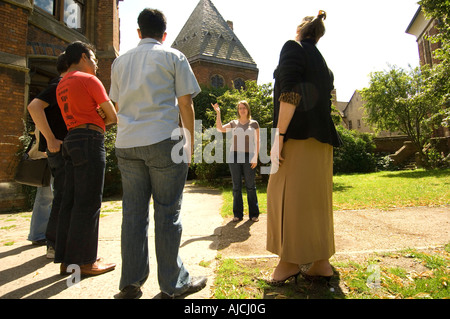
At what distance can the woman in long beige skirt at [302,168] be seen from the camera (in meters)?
2.24

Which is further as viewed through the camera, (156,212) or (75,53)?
(75,53)

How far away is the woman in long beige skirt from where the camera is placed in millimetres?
2240

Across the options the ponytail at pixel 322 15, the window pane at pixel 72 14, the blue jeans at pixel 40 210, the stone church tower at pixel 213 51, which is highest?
the stone church tower at pixel 213 51

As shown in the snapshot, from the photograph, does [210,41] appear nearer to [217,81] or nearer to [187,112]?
[217,81]

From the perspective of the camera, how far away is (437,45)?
23.3 m

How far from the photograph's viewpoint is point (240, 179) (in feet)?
15.8

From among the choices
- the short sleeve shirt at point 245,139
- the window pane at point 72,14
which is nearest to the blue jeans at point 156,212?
the short sleeve shirt at point 245,139

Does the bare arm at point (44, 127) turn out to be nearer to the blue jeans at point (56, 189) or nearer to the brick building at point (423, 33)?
the blue jeans at point (56, 189)

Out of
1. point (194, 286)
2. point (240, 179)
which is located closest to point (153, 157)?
point (194, 286)

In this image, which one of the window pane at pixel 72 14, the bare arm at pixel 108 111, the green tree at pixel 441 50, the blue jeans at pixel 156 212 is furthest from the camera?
the green tree at pixel 441 50

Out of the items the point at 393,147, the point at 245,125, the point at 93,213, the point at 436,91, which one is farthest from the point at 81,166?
the point at 393,147

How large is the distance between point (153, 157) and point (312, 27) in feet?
5.84

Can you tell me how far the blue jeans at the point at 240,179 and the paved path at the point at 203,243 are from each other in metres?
0.25

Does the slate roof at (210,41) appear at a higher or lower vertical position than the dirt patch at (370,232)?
higher
